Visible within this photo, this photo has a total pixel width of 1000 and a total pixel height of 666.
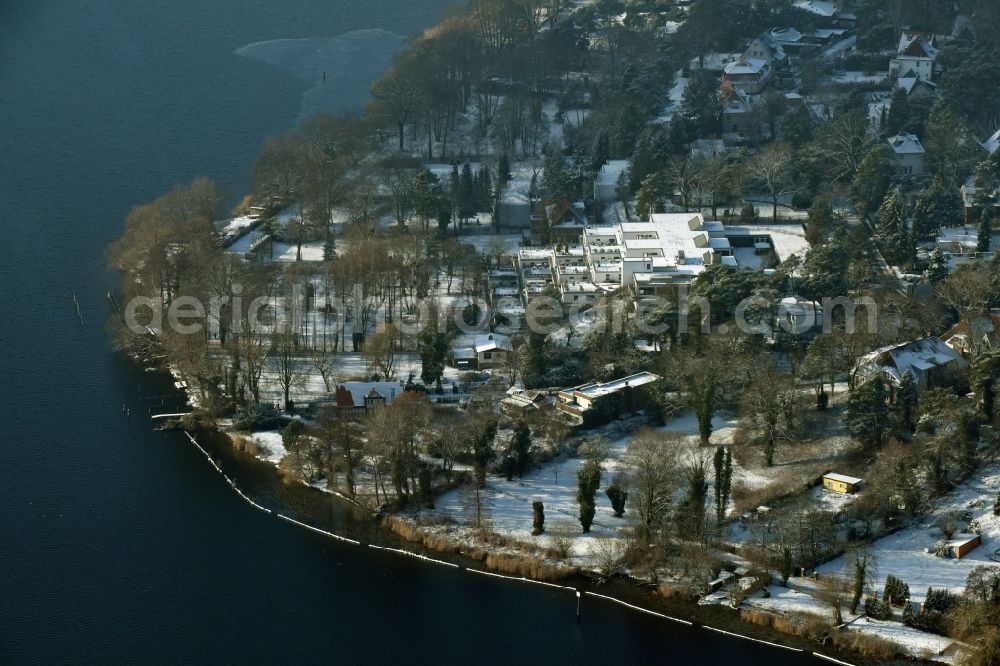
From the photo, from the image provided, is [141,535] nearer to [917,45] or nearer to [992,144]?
[992,144]

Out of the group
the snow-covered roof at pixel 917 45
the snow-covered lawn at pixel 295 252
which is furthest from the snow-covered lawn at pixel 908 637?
the snow-covered roof at pixel 917 45

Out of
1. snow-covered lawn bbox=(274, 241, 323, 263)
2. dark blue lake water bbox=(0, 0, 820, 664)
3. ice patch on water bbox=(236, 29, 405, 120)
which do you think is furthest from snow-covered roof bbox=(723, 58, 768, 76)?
snow-covered lawn bbox=(274, 241, 323, 263)

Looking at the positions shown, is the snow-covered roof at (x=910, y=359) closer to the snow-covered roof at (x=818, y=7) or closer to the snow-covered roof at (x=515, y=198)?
the snow-covered roof at (x=515, y=198)

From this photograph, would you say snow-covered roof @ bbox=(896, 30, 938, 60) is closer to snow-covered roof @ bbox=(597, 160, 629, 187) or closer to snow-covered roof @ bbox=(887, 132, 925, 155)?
snow-covered roof @ bbox=(887, 132, 925, 155)

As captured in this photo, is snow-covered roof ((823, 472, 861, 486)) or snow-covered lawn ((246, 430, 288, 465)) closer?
snow-covered roof ((823, 472, 861, 486))

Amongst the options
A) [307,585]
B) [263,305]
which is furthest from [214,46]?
[307,585]

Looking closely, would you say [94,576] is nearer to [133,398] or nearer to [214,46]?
[133,398]
